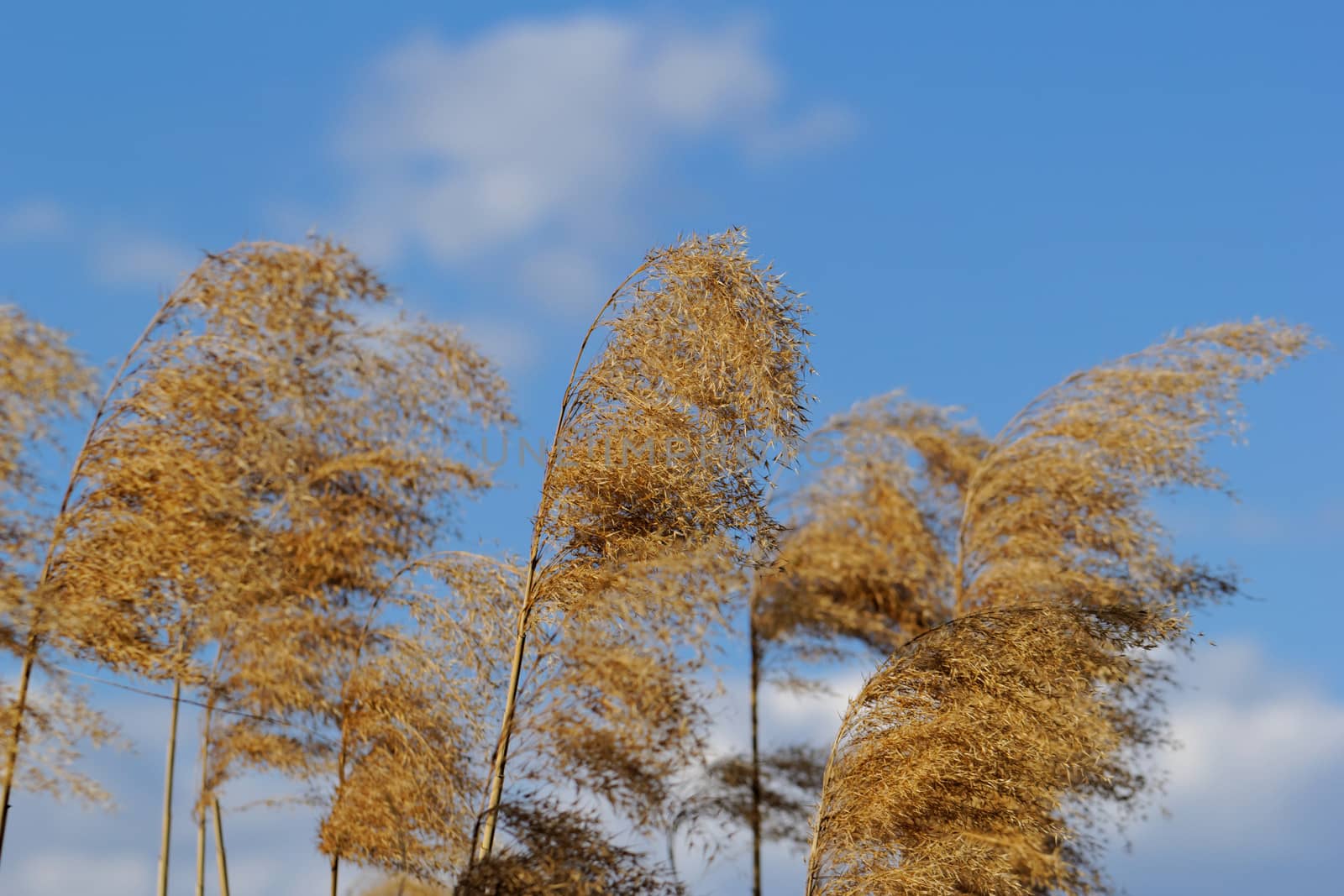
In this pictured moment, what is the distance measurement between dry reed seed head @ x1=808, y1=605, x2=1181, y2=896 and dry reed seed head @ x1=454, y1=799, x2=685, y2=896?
111 centimetres

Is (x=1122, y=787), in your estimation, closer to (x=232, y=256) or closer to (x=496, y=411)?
(x=496, y=411)

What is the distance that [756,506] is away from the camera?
7.34m

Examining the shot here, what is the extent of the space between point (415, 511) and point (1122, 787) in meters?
7.02

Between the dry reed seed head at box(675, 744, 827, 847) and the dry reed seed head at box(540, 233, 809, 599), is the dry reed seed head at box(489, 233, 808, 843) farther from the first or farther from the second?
the dry reed seed head at box(675, 744, 827, 847)

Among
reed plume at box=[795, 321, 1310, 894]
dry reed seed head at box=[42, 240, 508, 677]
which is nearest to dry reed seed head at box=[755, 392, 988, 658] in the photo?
reed plume at box=[795, 321, 1310, 894]

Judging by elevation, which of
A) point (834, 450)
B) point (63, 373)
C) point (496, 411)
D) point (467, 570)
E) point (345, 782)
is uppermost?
point (834, 450)

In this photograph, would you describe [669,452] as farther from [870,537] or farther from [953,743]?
[870,537]

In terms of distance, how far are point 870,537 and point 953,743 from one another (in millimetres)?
6360

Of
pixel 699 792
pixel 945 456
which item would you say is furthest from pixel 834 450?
pixel 699 792

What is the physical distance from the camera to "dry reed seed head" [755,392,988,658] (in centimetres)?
1384

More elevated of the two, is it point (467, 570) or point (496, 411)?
point (496, 411)

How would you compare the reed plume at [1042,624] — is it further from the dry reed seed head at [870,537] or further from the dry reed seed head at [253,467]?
the dry reed seed head at [253,467]

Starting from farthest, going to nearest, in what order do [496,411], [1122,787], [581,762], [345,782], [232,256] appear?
[1122,787] < [496,411] < [232,256] < [345,782] < [581,762]

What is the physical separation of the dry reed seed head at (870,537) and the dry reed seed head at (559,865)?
659 cm
